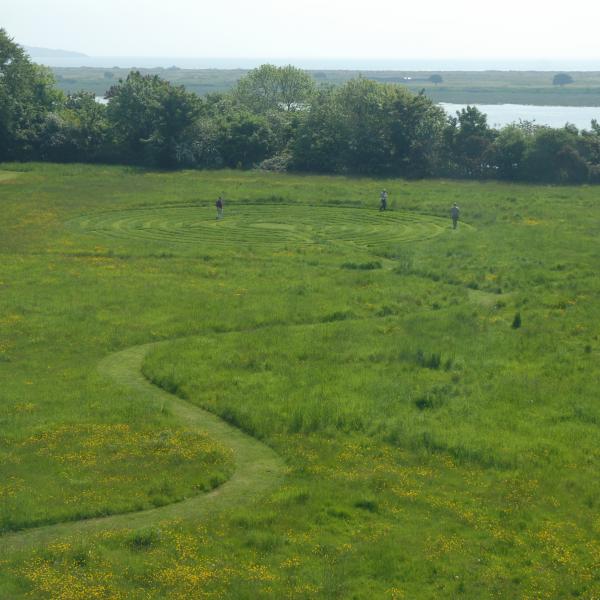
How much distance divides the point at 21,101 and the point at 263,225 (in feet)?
139

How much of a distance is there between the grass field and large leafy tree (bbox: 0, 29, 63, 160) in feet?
111

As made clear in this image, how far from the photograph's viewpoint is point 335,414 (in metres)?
27.2

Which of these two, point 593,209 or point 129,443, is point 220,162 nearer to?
point 593,209

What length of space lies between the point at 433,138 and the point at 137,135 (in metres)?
25.9

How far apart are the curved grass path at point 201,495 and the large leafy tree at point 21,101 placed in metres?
60.6

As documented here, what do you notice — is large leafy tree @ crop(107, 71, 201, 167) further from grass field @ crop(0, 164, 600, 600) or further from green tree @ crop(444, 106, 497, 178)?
grass field @ crop(0, 164, 600, 600)

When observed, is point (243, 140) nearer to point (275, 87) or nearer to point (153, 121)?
point (153, 121)

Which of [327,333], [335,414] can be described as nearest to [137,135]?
[327,333]

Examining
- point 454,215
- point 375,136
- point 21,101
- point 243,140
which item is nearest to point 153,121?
point 243,140

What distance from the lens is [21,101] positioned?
298ft

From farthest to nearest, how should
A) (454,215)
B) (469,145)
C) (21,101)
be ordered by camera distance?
(21,101) < (469,145) < (454,215)

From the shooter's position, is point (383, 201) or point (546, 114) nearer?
point (383, 201)

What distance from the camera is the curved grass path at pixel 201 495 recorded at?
2088 centimetres

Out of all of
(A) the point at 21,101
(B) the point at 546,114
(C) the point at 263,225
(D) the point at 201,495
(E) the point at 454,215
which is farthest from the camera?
(B) the point at 546,114
